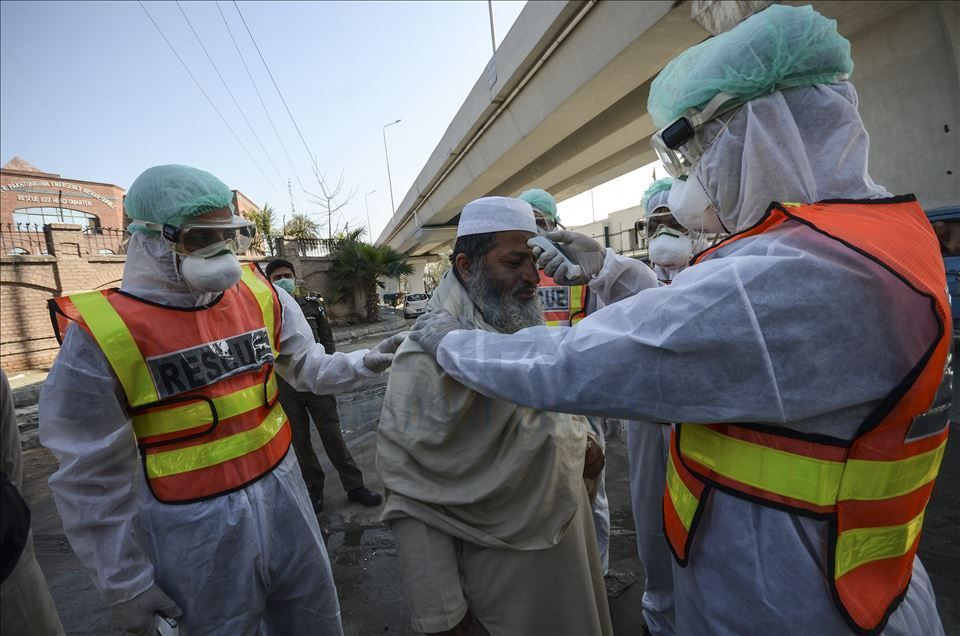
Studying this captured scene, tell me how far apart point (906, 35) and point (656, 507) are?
6387 mm

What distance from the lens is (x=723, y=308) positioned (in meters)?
0.84

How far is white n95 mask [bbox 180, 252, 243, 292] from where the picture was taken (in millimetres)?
1625

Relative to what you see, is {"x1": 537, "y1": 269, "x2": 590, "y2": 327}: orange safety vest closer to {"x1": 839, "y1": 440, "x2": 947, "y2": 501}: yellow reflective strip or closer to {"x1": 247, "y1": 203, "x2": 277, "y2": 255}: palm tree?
{"x1": 839, "y1": 440, "x2": 947, "y2": 501}: yellow reflective strip

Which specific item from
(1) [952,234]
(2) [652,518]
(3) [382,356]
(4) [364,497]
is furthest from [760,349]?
(1) [952,234]

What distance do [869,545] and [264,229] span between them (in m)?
24.0

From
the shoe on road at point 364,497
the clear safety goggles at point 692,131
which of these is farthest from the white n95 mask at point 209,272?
the shoe on road at point 364,497

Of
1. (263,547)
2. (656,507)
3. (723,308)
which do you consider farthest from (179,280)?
(656,507)

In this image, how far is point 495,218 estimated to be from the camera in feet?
5.57

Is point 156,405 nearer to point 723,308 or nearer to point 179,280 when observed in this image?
point 179,280

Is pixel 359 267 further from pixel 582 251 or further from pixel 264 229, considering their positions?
pixel 582 251

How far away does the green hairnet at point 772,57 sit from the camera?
99 centimetres

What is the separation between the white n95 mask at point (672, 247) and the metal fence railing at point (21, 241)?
18019 mm

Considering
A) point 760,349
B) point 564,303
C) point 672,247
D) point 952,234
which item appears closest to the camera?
point 760,349

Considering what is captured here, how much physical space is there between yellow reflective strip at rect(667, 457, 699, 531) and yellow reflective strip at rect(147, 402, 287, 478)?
4.71ft
